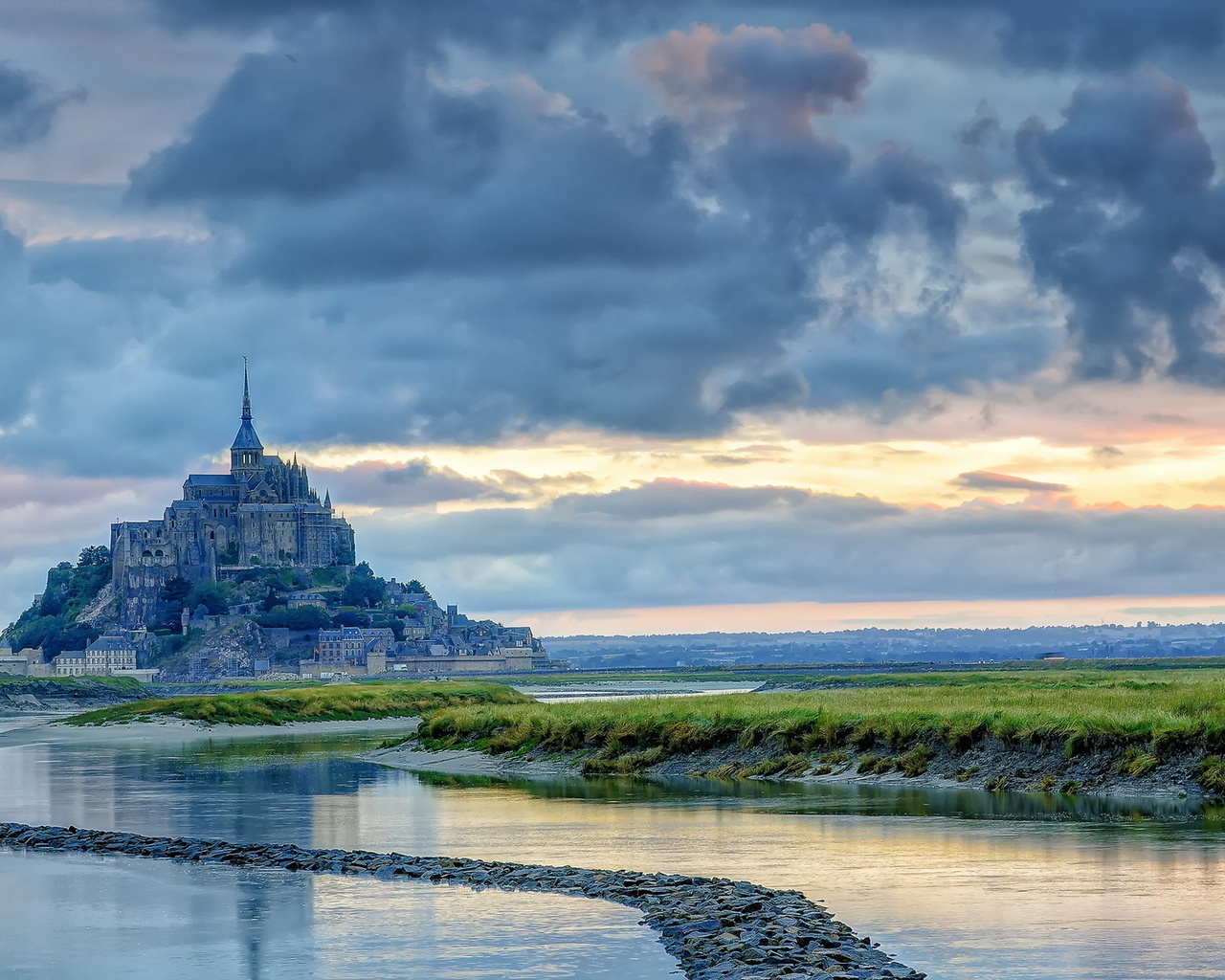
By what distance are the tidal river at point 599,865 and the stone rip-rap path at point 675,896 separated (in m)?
0.46

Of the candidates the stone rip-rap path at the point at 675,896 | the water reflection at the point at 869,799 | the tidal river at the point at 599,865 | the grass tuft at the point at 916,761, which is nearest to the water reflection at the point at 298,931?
the tidal river at the point at 599,865

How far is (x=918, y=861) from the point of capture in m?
21.2

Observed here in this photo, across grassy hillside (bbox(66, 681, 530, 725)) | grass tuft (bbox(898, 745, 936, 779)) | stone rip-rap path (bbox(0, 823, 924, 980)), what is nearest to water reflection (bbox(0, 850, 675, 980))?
stone rip-rap path (bbox(0, 823, 924, 980))

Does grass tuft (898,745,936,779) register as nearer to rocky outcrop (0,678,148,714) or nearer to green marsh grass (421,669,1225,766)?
green marsh grass (421,669,1225,766)

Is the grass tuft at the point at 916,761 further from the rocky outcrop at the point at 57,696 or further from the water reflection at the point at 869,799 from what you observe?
the rocky outcrop at the point at 57,696

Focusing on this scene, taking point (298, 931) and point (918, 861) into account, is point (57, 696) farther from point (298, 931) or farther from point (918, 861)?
point (298, 931)

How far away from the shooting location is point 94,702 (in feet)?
457

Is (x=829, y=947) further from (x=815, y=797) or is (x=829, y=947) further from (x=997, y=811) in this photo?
(x=815, y=797)

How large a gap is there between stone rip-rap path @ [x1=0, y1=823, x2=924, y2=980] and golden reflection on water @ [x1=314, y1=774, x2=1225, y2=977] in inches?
29.8

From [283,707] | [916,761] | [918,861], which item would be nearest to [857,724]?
[916,761]

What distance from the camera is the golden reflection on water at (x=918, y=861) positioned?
15.9 m

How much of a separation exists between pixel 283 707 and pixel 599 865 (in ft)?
183

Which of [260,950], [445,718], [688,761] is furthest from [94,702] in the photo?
[260,950]

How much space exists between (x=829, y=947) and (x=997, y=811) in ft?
40.1
